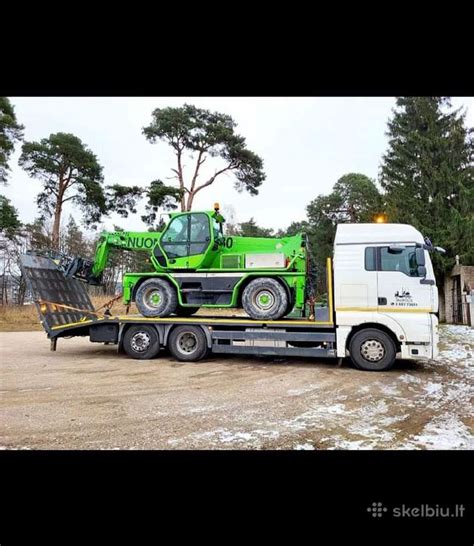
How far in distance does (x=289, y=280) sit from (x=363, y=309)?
1.51 meters

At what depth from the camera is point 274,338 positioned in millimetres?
6945

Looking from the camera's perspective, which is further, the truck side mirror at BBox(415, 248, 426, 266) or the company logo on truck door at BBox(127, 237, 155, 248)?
the company logo on truck door at BBox(127, 237, 155, 248)

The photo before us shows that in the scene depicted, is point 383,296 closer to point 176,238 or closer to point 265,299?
point 265,299

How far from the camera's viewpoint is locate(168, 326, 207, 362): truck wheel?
7328 mm

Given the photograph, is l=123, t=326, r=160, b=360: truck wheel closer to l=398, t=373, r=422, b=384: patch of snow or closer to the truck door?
the truck door

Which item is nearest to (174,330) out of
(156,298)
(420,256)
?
(156,298)

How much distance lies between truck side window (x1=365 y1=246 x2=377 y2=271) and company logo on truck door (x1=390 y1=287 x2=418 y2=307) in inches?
23.2

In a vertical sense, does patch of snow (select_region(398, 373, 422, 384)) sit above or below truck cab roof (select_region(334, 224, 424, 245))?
below

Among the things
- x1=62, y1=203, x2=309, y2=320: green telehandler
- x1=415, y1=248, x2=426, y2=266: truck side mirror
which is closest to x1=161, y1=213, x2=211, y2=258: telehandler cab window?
x1=62, y1=203, x2=309, y2=320: green telehandler

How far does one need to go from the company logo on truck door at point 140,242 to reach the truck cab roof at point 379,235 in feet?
13.4

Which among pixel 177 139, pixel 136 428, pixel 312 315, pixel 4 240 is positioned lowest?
pixel 136 428

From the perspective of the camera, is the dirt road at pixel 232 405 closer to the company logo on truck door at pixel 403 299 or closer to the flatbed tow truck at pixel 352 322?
the flatbed tow truck at pixel 352 322
